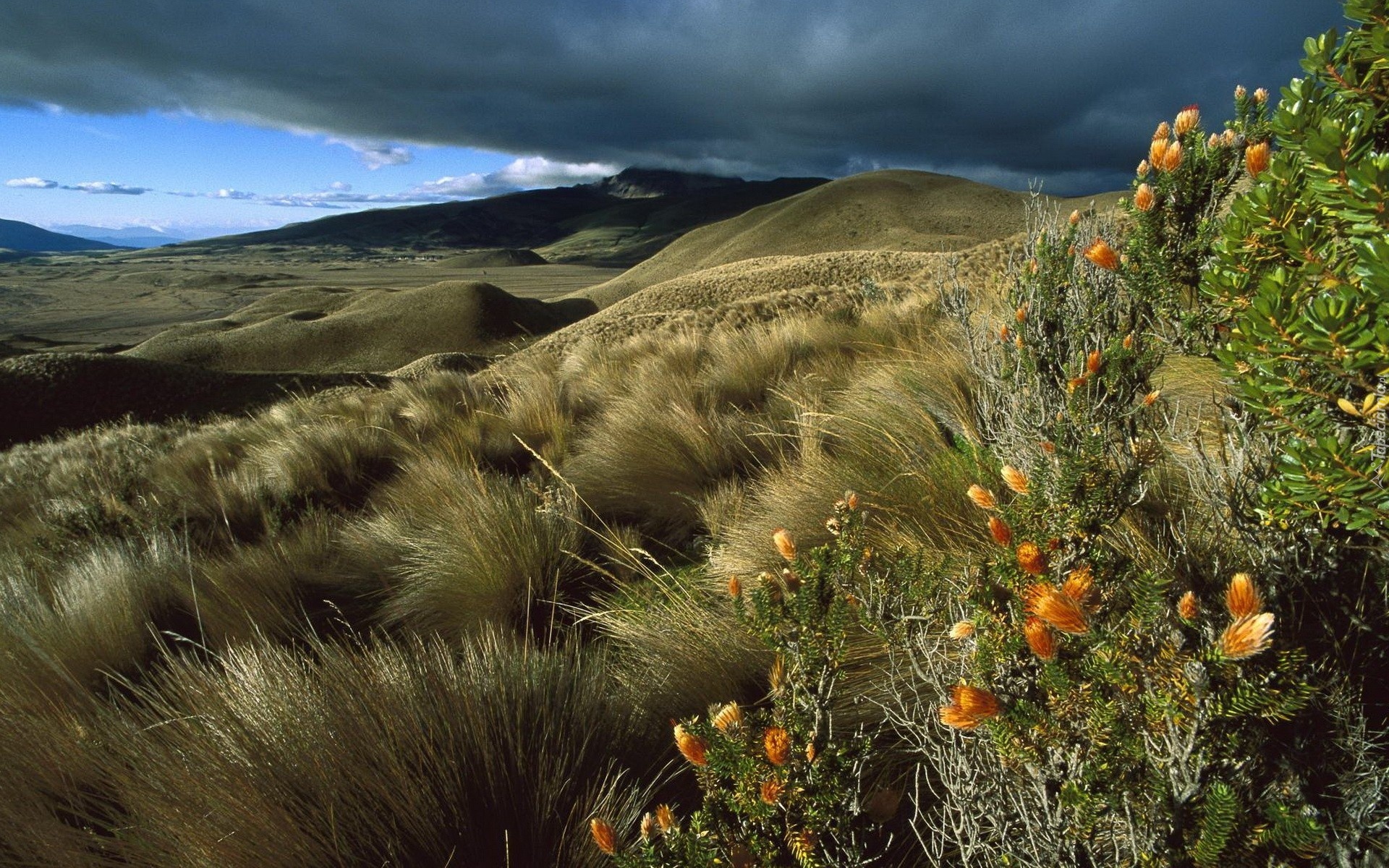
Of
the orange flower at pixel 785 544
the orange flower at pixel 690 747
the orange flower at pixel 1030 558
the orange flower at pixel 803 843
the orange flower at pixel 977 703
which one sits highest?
the orange flower at pixel 1030 558

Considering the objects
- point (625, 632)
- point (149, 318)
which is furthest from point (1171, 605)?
point (149, 318)

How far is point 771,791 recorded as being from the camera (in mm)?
1055

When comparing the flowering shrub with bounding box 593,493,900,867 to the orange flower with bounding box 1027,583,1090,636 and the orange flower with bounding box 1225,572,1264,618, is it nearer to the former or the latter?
the orange flower with bounding box 1027,583,1090,636

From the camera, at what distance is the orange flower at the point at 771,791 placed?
105cm

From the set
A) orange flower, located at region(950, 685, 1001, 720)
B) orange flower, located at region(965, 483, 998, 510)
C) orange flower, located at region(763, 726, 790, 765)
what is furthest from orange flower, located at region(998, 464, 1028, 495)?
orange flower, located at region(763, 726, 790, 765)

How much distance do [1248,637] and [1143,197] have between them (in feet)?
5.44

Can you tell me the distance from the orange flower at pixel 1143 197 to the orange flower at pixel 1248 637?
63.0 inches

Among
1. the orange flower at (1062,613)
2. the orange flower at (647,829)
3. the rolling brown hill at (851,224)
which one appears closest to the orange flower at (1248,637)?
the orange flower at (1062,613)

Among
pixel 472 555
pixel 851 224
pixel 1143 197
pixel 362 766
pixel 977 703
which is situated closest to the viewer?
pixel 977 703

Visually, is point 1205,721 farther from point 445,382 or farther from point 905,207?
point 905,207

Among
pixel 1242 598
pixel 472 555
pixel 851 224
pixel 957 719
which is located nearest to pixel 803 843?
pixel 957 719

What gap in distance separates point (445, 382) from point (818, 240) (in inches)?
2163

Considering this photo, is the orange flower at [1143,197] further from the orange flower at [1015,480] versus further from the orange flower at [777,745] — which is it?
the orange flower at [777,745]

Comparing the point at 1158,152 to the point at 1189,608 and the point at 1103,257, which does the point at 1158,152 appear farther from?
the point at 1189,608
